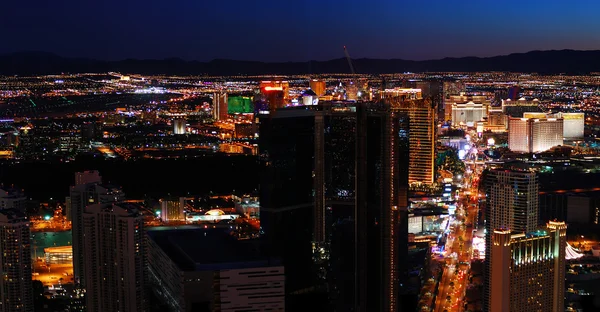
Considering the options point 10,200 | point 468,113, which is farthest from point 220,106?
point 10,200

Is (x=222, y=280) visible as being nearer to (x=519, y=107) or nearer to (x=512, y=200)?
(x=512, y=200)

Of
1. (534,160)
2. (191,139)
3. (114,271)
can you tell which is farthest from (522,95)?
(114,271)

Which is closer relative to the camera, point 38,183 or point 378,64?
point 378,64

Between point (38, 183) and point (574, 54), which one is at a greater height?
point (574, 54)

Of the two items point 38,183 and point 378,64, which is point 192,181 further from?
point 378,64

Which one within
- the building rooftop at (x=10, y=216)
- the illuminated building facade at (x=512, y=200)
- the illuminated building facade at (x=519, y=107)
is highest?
the illuminated building facade at (x=519, y=107)

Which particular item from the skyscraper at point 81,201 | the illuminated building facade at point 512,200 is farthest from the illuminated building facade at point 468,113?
the skyscraper at point 81,201

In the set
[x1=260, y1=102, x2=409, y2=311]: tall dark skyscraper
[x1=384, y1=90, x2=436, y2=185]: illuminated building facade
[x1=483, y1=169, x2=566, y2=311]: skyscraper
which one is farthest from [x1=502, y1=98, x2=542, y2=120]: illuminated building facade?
[x1=483, y1=169, x2=566, y2=311]: skyscraper

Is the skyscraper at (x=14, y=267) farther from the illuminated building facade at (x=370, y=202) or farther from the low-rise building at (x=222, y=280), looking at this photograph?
the illuminated building facade at (x=370, y=202)
